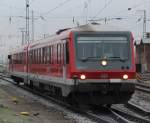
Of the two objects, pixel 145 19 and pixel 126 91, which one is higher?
pixel 145 19

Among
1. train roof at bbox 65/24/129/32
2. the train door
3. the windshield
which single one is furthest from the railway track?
train roof at bbox 65/24/129/32

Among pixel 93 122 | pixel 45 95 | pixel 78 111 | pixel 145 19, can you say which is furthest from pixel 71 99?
pixel 145 19

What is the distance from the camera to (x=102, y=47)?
62.2 ft

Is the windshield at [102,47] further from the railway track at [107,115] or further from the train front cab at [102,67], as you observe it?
the railway track at [107,115]

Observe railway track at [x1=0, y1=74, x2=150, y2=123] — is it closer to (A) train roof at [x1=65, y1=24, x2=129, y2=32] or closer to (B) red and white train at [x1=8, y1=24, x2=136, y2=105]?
(B) red and white train at [x1=8, y1=24, x2=136, y2=105]

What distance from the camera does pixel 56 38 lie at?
21.8 meters

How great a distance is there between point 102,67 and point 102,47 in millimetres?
786

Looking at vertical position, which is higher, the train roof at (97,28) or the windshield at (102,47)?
the train roof at (97,28)

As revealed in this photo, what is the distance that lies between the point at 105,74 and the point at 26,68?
46.4 feet

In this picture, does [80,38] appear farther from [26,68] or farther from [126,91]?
[26,68]

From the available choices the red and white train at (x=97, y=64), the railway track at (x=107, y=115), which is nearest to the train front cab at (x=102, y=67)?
the red and white train at (x=97, y=64)

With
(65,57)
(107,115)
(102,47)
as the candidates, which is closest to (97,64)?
(102,47)

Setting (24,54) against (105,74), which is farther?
(24,54)

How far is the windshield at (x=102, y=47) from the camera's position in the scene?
61.7 ft
